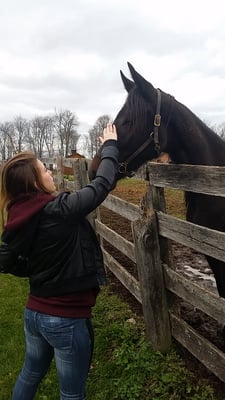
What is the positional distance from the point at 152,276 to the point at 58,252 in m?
1.59

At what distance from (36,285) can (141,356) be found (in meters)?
1.78

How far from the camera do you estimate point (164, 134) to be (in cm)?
319

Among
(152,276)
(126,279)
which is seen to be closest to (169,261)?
(152,276)

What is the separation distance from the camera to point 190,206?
10.6ft

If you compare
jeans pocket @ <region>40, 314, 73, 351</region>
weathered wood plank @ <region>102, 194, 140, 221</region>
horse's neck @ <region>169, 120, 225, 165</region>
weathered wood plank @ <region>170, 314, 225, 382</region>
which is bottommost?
weathered wood plank @ <region>170, 314, 225, 382</region>

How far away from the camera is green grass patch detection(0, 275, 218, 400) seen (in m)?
3.04

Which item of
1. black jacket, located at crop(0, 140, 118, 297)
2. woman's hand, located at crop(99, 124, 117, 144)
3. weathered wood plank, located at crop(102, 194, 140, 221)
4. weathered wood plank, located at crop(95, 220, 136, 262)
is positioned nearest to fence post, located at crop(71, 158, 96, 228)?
weathered wood plank, located at crop(95, 220, 136, 262)

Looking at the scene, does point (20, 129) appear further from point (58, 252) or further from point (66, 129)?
point (58, 252)

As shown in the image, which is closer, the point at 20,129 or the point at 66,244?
the point at 66,244

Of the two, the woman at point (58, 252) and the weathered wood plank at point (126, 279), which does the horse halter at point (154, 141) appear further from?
the weathered wood plank at point (126, 279)

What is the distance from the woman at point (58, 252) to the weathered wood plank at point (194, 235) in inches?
32.3

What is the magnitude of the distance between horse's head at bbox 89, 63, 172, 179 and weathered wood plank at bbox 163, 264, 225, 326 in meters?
1.07

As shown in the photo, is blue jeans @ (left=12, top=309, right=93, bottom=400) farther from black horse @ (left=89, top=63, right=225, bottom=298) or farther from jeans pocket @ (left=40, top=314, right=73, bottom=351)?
black horse @ (left=89, top=63, right=225, bottom=298)

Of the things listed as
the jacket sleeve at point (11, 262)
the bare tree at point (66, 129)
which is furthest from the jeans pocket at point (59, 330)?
the bare tree at point (66, 129)
